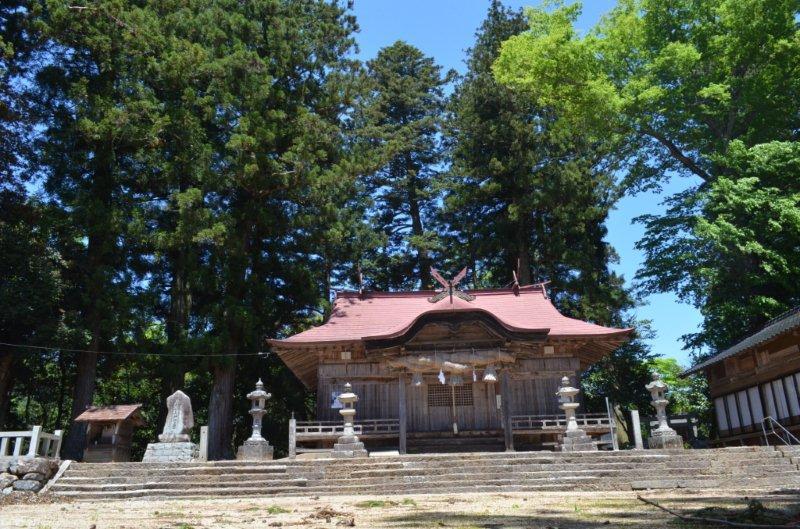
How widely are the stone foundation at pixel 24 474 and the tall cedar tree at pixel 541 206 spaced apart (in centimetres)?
1890

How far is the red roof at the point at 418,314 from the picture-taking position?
57.6 feet

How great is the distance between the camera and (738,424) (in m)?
20.9

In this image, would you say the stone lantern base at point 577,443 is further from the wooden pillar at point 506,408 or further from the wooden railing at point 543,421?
the wooden pillar at point 506,408

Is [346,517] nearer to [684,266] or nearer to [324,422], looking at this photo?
[324,422]

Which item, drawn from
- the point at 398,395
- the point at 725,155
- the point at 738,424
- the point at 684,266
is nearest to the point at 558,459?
the point at 398,395

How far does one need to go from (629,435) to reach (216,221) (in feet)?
57.6

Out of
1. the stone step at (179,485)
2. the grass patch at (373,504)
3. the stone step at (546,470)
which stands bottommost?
the grass patch at (373,504)

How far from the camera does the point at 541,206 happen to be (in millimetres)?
25656

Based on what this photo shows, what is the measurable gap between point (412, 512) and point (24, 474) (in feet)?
29.2

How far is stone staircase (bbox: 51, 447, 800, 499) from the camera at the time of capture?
428 inches

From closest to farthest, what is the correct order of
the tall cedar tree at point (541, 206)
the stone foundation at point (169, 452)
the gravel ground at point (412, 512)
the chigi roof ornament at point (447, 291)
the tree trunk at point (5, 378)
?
1. the gravel ground at point (412, 512)
2. the stone foundation at point (169, 452)
3. the tree trunk at point (5, 378)
4. the chigi roof ornament at point (447, 291)
5. the tall cedar tree at point (541, 206)

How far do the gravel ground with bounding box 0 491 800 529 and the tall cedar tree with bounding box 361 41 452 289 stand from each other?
2006 cm

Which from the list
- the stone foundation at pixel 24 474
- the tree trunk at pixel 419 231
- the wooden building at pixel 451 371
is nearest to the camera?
the stone foundation at pixel 24 474

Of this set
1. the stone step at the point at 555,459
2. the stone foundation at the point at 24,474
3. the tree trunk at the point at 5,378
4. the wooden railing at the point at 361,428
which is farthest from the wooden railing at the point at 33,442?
the stone step at the point at 555,459
